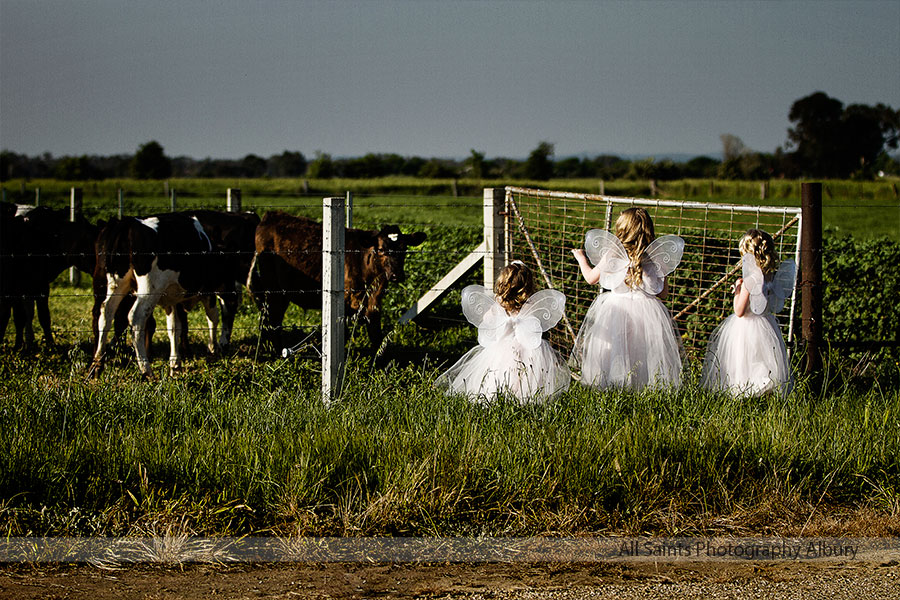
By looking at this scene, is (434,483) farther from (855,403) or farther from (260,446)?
(855,403)

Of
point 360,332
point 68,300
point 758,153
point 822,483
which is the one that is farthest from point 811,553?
point 758,153

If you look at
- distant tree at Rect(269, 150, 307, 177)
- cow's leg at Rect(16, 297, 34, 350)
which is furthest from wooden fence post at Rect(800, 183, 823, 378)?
distant tree at Rect(269, 150, 307, 177)

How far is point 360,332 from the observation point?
10.8 metres

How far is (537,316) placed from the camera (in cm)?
626

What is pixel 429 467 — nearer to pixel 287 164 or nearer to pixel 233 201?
pixel 233 201

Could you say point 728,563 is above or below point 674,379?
below

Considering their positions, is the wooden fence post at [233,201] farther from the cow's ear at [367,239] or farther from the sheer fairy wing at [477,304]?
the sheer fairy wing at [477,304]

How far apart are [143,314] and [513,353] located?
4395 mm

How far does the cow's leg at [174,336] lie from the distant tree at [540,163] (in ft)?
278

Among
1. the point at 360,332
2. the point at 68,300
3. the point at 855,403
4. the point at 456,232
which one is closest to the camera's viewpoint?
the point at 855,403

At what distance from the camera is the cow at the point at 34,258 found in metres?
10.4

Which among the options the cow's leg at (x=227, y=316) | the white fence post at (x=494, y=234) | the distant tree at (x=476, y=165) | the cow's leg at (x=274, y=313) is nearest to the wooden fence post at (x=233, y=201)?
the cow's leg at (x=227, y=316)

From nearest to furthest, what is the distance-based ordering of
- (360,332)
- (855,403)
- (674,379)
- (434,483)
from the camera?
(434,483) → (855,403) → (674,379) → (360,332)

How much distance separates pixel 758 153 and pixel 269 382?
133m
